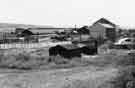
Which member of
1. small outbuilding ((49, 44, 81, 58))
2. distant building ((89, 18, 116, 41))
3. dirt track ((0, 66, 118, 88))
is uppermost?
distant building ((89, 18, 116, 41))

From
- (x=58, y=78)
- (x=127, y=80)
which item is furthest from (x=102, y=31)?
(x=127, y=80)

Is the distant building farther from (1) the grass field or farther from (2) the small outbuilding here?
(1) the grass field

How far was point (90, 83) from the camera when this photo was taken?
1169 centimetres

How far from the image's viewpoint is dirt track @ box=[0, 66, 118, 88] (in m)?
12.4

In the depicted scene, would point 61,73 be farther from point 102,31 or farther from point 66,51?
point 102,31

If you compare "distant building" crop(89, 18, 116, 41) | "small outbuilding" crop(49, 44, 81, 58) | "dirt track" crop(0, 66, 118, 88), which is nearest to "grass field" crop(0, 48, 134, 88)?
"dirt track" crop(0, 66, 118, 88)

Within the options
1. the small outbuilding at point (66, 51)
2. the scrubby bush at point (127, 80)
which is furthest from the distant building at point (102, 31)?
the scrubby bush at point (127, 80)

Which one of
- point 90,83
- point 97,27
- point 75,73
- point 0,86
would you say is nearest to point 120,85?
point 90,83

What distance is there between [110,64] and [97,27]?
29.1 m

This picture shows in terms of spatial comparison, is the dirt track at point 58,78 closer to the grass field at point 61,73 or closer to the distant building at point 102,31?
the grass field at point 61,73

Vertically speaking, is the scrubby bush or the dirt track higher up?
the scrubby bush

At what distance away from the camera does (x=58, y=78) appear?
14.4m

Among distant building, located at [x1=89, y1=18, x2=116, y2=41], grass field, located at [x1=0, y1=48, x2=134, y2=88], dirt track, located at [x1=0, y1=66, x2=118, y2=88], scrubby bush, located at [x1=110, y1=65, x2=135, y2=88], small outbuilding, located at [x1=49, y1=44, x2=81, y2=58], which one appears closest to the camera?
scrubby bush, located at [x1=110, y1=65, x2=135, y2=88]

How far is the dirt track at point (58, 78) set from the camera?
1240cm
